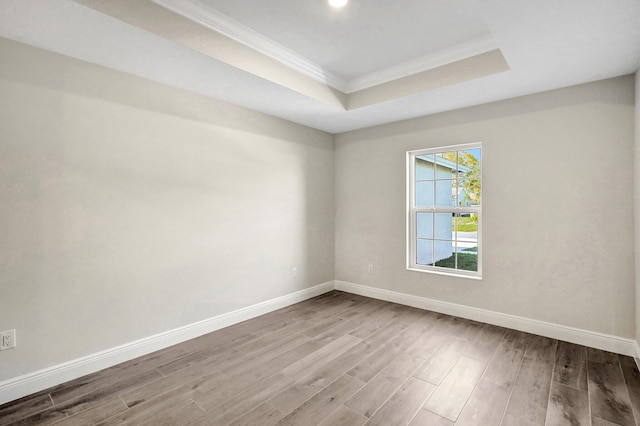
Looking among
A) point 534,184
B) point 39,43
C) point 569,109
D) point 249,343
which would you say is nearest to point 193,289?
point 249,343

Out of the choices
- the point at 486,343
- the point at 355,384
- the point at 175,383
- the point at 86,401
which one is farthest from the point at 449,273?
the point at 86,401

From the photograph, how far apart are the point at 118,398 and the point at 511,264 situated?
3.65 m

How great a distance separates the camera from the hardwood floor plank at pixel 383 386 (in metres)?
2.04

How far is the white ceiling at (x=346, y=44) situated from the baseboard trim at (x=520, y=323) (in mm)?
2298

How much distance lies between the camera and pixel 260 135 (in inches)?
148

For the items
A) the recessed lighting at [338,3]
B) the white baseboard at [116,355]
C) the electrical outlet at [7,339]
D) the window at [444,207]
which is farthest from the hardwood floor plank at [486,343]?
the electrical outlet at [7,339]

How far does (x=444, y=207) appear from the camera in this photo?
12.8ft

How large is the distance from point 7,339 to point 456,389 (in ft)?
10.1

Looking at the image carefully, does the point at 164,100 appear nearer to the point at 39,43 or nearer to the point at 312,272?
the point at 39,43

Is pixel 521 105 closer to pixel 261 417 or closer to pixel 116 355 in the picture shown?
pixel 261 417

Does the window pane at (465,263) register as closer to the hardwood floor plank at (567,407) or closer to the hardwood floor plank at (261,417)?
the hardwood floor plank at (567,407)

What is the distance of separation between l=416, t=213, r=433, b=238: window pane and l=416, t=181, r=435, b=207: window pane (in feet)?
0.48

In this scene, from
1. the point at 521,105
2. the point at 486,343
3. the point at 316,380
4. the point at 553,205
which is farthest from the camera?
the point at 521,105

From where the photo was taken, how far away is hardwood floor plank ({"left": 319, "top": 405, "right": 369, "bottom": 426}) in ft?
6.13
